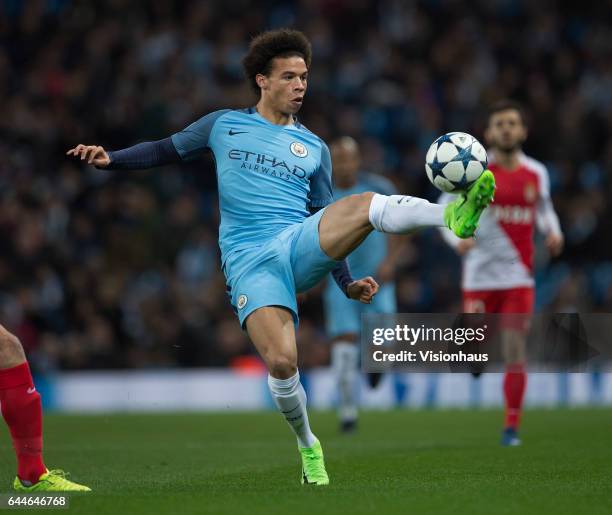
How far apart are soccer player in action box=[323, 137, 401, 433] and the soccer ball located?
517 cm

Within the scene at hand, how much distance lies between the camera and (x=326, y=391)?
612 inches

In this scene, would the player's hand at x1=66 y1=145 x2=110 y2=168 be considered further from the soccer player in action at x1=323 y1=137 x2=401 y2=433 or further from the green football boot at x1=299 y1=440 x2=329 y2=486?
the soccer player in action at x1=323 y1=137 x2=401 y2=433

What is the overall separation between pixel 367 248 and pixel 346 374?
4.18 feet

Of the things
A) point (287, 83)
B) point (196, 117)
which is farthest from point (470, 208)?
point (196, 117)

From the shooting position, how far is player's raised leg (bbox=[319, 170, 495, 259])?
18.4 ft

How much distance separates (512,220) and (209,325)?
6.66m

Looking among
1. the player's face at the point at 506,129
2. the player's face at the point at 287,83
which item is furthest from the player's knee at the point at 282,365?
the player's face at the point at 506,129

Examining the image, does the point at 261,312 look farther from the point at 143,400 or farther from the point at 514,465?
the point at 143,400

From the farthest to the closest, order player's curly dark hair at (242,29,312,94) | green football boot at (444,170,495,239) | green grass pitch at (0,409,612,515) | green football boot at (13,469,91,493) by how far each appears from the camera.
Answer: player's curly dark hair at (242,29,312,94), green football boot at (13,469,91,493), green grass pitch at (0,409,612,515), green football boot at (444,170,495,239)

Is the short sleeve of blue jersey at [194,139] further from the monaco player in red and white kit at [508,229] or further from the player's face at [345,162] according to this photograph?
the player's face at [345,162]

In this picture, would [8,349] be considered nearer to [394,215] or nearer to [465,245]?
[394,215]

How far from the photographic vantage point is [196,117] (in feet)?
59.8

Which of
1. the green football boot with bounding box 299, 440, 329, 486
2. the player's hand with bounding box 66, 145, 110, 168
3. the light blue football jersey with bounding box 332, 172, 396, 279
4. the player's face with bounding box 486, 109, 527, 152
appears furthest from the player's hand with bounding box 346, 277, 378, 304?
the light blue football jersey with bounding box 332, 172, 396, 279

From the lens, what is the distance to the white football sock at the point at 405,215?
5.75 m
